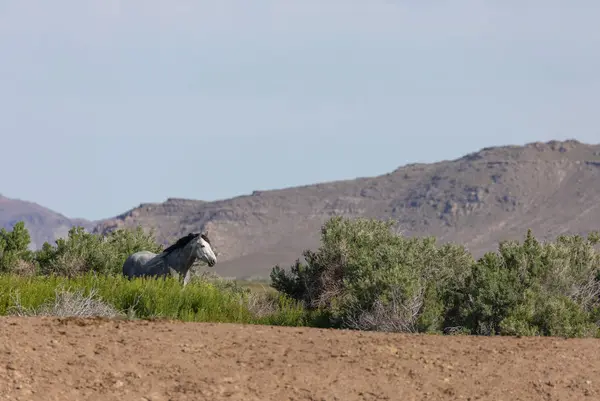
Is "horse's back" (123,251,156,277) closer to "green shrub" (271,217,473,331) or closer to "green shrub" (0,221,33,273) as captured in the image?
"green shrub" (271,217,473,331)

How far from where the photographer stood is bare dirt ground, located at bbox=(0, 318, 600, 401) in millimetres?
11875

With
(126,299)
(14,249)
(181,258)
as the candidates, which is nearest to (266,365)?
(126,299)

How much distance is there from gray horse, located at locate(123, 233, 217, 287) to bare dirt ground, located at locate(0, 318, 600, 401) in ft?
22.4

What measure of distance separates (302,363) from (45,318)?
416 cm

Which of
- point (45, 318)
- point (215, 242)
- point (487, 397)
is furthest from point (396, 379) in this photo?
point (215, 242)

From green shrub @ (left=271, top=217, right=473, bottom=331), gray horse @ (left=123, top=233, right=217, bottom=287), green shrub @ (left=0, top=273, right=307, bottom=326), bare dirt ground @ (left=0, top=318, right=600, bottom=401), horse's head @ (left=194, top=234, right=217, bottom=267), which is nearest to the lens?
bare dirt ground @ (left=0, top=318, right=600, bottom=401)

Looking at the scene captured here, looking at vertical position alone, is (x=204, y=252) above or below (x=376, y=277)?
above

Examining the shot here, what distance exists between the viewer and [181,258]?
2197cm

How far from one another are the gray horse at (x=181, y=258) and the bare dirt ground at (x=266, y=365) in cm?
683

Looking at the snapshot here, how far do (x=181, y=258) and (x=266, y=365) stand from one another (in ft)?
31.2

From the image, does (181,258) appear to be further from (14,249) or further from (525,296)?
(14,249)

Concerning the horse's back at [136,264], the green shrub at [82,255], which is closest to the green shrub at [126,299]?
the horse's back at [136,264]

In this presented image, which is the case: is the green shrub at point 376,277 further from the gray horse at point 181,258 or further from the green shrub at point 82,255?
the green shrub at point 82,255

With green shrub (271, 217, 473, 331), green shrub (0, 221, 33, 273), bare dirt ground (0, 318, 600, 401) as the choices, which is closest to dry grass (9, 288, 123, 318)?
bare dirt ground (0, 318, 600, 401)
